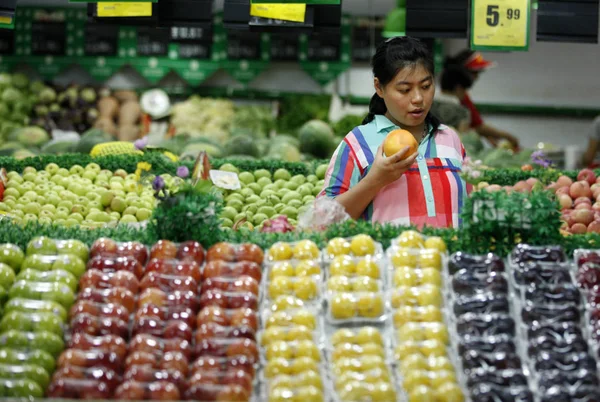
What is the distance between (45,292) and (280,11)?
2.90 metres

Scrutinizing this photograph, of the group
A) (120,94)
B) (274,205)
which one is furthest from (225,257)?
(120,94)

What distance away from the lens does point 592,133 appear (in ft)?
29.9

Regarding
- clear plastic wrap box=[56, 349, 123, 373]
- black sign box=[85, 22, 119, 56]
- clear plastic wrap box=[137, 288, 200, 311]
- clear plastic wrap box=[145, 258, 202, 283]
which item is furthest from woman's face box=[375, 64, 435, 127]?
black sign box=[85, 22, 119, 56]

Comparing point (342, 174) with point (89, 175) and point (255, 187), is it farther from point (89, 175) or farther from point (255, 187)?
point (89, 175)

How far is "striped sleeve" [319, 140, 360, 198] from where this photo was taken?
13.4 ft

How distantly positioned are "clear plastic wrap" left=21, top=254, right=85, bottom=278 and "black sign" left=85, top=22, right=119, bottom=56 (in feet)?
24.3

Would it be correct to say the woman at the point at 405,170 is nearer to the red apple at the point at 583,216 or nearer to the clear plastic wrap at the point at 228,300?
the clear plastic wrap at the point at 228,300

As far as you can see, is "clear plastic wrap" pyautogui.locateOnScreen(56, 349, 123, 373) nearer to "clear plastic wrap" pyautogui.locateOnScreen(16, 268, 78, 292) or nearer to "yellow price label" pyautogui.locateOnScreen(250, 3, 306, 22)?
"clear plastic wrap" pyautogui.locateOnScreen(16, 268, 78, 292)

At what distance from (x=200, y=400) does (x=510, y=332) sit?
1.07 metres

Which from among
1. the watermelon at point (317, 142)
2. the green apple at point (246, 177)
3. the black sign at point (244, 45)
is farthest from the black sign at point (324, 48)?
the green apple at point (246, 177)

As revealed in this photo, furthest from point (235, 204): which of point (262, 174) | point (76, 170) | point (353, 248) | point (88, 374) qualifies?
point (88, 374)

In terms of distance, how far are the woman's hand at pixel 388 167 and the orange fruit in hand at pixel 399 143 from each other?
25mm

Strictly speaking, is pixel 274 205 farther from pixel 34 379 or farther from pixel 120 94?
pixel 120 94

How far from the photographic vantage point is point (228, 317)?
3.24m
